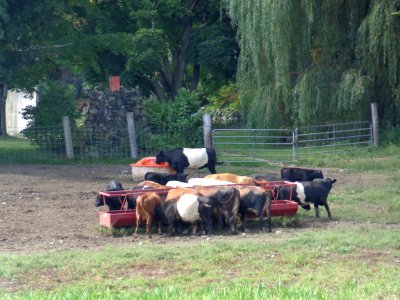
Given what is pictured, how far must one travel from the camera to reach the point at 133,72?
36.5m

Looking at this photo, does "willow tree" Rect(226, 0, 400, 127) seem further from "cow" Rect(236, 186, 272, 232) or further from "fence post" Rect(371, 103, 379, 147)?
"cow" Rect(236, 186, 272, 232)

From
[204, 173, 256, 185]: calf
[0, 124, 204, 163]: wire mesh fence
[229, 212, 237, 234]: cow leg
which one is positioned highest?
[0, 124, 204, 163]: wire mesh fence

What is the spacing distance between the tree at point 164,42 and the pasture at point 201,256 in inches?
676

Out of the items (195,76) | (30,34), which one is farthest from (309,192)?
(195,76)

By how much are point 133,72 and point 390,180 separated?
19393 millimetres

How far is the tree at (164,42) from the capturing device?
3359cm

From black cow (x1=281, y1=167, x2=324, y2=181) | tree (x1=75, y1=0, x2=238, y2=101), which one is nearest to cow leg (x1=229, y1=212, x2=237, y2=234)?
black cow (x1=281, y1=167, x2=324, y2=181)

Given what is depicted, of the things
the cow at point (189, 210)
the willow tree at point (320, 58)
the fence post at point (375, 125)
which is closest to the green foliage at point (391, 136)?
the fence post at point (375, 125)

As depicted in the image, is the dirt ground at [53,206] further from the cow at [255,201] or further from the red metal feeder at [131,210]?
the cow at [255,201]

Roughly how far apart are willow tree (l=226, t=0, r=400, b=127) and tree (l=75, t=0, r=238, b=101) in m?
7.00

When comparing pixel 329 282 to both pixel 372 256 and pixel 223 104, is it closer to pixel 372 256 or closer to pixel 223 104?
pixel 372 256

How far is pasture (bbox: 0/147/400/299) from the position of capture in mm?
8312

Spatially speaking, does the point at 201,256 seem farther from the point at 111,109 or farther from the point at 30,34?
the point at 30,34

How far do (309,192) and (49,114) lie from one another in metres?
12.5
